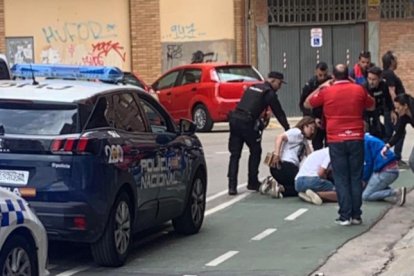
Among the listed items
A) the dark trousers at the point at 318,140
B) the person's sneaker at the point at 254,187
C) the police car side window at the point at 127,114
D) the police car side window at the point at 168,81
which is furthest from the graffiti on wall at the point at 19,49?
the police car side window at the point at 127,114

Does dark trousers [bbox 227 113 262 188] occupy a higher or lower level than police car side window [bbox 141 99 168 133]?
lower

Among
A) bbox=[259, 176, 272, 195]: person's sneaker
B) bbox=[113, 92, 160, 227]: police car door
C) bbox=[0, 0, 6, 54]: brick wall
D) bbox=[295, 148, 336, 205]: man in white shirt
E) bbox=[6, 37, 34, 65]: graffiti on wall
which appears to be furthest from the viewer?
bbox=[6, 37, 34, 65]: graffiti on wall

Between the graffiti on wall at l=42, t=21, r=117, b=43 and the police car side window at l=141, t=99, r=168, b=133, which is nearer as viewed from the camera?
the police car side window at l=141, t=99, r=168, b=133

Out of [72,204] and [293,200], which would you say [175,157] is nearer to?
[72,204]

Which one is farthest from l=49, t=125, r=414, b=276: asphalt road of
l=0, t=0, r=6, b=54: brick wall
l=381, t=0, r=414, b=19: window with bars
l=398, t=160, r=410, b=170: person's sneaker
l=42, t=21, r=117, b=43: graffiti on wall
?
l=0, t=0, r=6, b=54: brick wall

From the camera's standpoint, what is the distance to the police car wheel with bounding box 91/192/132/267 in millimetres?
8648

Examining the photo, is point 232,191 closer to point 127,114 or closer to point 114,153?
point 127,114

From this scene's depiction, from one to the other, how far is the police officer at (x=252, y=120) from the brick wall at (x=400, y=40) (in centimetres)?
1624

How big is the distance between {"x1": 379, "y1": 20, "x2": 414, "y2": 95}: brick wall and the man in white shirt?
17.3m

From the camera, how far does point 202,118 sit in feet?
82.2

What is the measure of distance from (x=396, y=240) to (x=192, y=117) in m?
15.3

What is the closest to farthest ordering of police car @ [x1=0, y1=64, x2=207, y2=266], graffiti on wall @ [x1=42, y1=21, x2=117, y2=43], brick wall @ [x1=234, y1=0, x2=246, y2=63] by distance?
1. police car @ [x1=0, y1=64, x2=207, y2=266]
2. brick wall @ [x1=234, y1=0, x2=246, y2=63]
3. graffiti on wall @ [x1=42, y1=21, x2=117, y2=43]

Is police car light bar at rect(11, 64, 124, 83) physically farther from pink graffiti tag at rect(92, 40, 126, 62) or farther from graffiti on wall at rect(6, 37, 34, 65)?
graffiti on wall at rect(6, 37, 34, 65)

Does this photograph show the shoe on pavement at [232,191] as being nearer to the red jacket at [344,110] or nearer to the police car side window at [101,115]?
the red jacket at [344,110]
